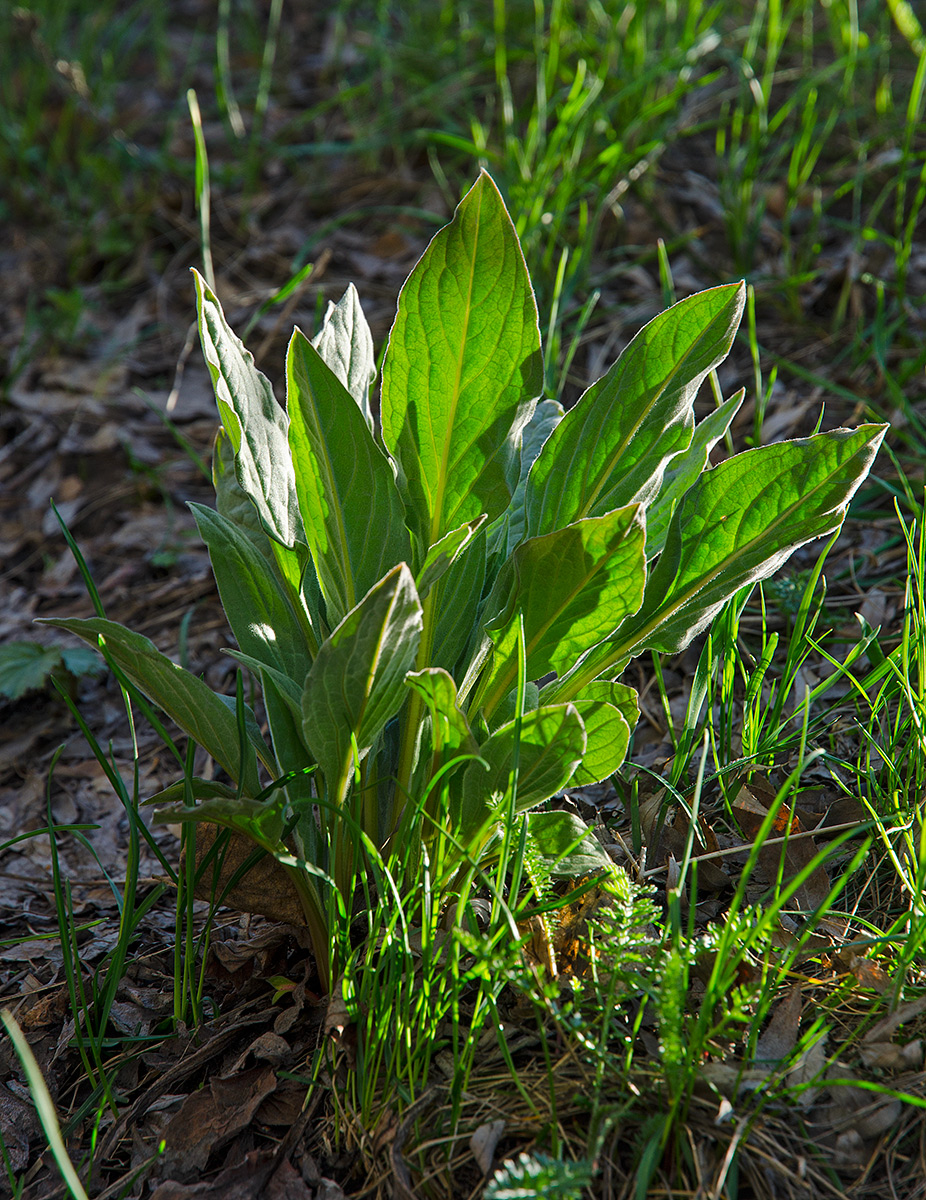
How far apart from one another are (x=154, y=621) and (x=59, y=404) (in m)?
1.03

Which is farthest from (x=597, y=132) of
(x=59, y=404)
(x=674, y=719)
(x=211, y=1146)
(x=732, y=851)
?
(x=211, y=1146)

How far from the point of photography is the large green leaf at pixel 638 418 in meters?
1.13

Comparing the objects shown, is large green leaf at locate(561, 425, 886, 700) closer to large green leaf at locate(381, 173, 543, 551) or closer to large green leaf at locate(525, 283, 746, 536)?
large green leaf at locate(525, 283, 746, 536)

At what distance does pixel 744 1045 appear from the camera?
3.50ft

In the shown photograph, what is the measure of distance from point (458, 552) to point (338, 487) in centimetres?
18

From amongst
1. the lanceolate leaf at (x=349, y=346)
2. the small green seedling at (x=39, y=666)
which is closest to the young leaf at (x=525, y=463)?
the lanceolate leaf at (x=349, y=346)

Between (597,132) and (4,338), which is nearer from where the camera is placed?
(597,132)

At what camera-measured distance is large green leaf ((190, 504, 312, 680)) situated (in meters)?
1.23

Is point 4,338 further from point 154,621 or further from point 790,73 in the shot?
point 790,73

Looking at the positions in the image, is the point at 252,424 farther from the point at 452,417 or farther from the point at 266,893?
the point at 266,893

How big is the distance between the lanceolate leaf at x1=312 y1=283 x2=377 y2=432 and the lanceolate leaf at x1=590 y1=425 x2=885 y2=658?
17.8 inches

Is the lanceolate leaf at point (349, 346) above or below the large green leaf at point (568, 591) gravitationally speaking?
above

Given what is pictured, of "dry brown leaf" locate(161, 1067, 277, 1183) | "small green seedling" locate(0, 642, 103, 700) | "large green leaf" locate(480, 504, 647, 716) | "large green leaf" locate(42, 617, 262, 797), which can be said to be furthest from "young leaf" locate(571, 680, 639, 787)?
"small green seedling" locate(0, 642, 103, 700)

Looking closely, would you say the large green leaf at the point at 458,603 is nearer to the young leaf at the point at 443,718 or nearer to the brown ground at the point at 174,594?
the young leaf at the point at 443,718
